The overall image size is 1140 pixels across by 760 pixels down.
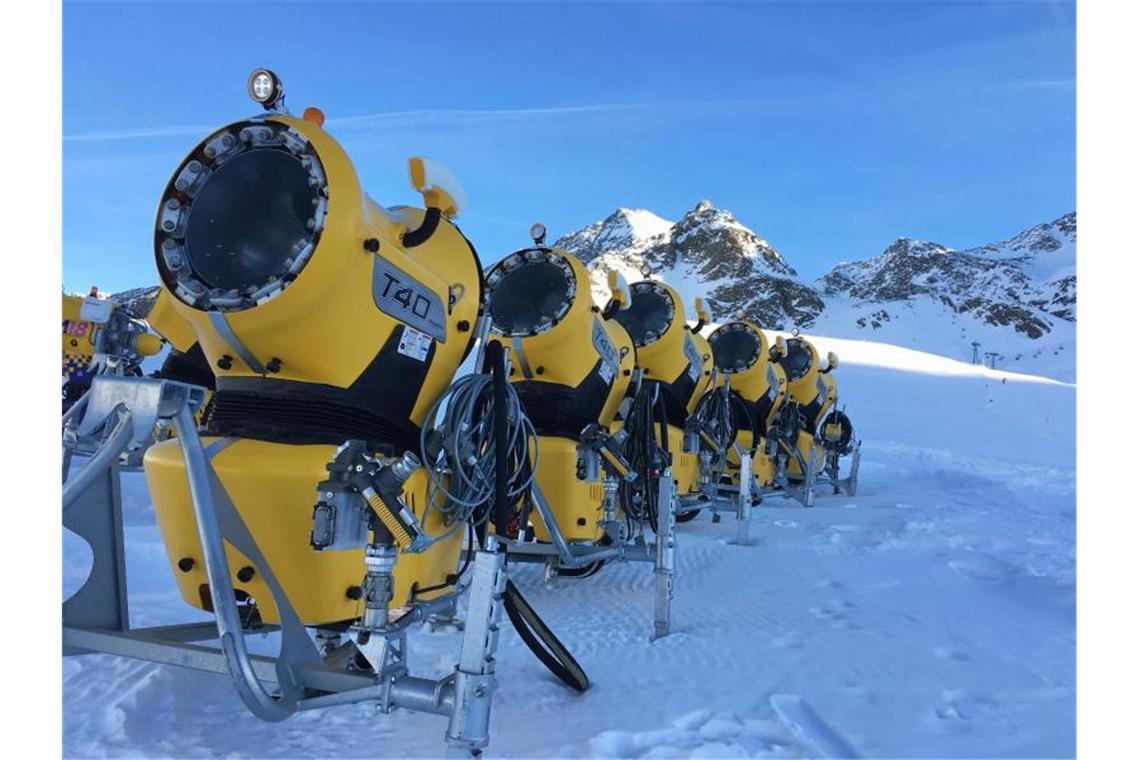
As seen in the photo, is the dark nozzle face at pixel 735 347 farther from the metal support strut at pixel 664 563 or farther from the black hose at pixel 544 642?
the black hose at pixel 544 642

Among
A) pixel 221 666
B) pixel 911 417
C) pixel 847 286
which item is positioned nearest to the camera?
pixel 221 666

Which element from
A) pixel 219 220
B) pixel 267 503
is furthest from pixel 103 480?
pixel 219 220

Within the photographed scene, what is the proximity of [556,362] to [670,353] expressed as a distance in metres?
2.55

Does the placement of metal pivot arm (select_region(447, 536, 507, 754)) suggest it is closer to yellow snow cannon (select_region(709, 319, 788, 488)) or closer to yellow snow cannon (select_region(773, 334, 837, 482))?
yellow snow cannon (select_region(709, 319, 788, 488))

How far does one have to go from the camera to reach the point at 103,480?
251 centimetres

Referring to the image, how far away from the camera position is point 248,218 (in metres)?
2.72

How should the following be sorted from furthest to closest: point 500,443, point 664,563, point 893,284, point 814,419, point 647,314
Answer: point 893,284, point 814,419, point 647,314, point 664,563, point 500,443

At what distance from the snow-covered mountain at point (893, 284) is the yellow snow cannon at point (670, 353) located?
56.2 m

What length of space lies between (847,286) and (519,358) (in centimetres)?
11946

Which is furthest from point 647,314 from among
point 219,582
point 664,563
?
point 219,582

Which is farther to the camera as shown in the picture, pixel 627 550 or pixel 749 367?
pixel 749 367

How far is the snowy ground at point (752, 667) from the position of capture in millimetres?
2994

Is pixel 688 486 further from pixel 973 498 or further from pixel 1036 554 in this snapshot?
pixel 973 498

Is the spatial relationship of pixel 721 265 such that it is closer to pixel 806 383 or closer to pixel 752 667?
pixel 806 383
